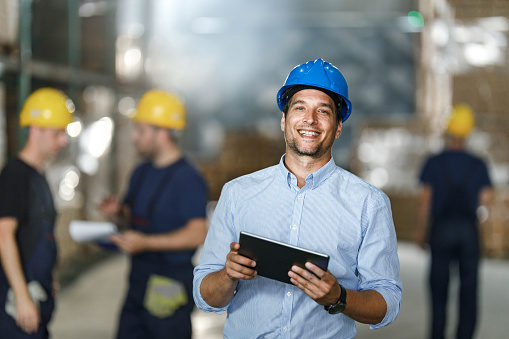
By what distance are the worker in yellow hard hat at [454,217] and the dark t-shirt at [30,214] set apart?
3.22 meters

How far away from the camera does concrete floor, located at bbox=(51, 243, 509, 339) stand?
5859 mm

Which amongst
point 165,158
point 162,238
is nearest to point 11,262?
point 162,238

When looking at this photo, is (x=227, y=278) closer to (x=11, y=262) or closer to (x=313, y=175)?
(x=313, y=175)

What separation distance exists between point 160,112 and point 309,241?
1932mm

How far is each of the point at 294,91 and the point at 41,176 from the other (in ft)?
5.14

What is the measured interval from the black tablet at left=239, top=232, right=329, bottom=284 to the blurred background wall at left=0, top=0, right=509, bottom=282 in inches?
181

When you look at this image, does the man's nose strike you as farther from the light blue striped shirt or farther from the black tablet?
the black tablet

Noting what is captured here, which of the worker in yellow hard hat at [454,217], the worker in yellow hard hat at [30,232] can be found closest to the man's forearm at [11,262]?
the worker in yellow hard hat at [30,232]

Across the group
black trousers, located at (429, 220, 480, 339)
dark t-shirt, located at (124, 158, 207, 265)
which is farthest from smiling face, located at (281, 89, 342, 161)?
black trousers, located at (429, 220, 480, 339)

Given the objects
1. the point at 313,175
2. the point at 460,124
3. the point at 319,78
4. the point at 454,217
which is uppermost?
the point at 319,78

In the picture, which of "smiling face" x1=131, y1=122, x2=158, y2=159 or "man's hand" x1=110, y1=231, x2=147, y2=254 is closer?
"man's hand" x1=110, y1=231, x2=147, y2=254

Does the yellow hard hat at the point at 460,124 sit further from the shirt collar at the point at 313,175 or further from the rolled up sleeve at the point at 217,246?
the rolled up sleeve at the point at 217,246

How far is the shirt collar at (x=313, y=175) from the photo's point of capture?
2.12m

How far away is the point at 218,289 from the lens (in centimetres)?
205
